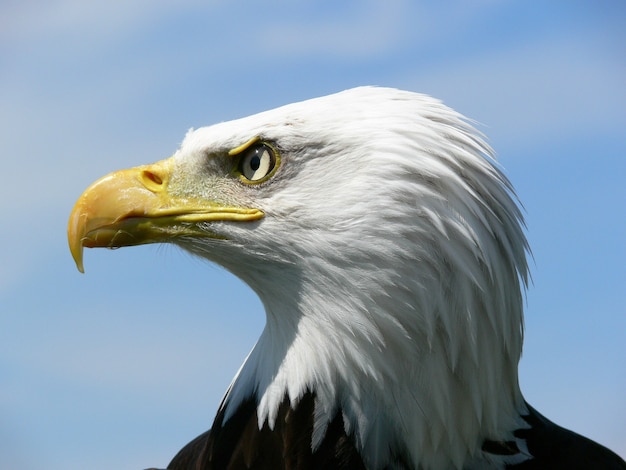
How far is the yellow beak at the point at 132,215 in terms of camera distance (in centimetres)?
423

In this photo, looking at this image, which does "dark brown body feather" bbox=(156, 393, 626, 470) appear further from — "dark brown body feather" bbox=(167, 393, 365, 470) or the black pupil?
the black pupil

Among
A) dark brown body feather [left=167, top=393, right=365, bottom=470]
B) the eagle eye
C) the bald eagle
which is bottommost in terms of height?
dark brown body feather [left=167, top=393, right=365, bottom=470]

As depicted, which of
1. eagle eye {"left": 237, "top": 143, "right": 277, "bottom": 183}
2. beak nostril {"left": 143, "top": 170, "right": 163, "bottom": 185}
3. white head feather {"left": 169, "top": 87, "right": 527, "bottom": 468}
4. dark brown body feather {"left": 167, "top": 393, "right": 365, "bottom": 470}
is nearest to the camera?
white head feather {"left": 169, "top": 87, "right": 527, "bottom": 468}

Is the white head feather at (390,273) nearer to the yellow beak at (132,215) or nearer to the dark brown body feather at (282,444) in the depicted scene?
the dark brown body feather at (282,444)

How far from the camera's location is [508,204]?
4012mm

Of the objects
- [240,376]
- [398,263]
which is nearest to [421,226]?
[398,263]

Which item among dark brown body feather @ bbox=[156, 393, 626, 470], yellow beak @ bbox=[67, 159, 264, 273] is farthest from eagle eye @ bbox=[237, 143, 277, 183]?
dark brown body feather @ bbox=[156, 393, 626, 470]

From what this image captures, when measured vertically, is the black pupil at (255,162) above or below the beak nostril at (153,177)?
above

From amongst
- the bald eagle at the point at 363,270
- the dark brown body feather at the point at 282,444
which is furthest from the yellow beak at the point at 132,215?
the dark brown body feather at the point at 282,444

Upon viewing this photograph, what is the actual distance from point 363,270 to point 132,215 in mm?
1272

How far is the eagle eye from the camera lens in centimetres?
416

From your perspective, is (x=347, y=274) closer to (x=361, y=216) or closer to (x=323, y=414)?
(x=361, y=216)

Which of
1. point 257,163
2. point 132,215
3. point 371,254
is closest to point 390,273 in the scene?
point 371,254

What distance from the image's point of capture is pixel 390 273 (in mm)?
3793
